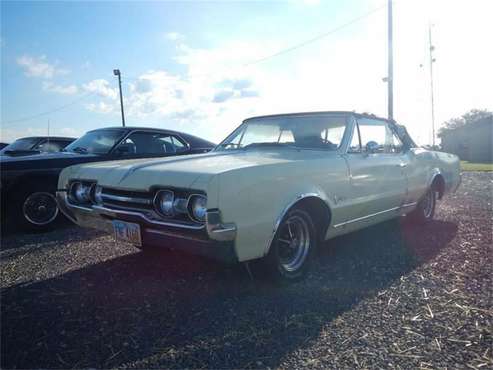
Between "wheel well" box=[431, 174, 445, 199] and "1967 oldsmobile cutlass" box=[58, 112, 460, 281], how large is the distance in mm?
856

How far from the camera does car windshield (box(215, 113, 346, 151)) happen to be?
3.76 metres

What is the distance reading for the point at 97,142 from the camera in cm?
574

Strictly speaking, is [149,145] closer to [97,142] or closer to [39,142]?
[97,142]

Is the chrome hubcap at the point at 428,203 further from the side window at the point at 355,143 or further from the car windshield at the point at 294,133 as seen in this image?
the car windshield at the point at 294,133

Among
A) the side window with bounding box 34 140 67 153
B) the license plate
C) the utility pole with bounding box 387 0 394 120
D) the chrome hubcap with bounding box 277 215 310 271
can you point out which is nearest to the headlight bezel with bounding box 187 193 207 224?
the license plate

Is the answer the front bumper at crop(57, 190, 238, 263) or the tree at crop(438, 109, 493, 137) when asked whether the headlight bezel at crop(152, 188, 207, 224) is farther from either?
the tree at crop(438, 109, 493, 137)

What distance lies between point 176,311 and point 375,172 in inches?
101

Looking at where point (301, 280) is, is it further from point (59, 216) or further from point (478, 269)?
point (59, 216)

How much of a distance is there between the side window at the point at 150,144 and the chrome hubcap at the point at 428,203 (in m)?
4.07

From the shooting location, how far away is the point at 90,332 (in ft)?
7.48

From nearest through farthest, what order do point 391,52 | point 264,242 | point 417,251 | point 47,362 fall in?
1. point 47,362
2. point 264,242
3. point 417,251
4. point 391,52

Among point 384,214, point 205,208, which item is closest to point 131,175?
point 205,208

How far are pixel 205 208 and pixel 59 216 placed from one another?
3.78 meters

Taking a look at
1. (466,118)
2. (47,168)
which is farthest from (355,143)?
(466,118)
